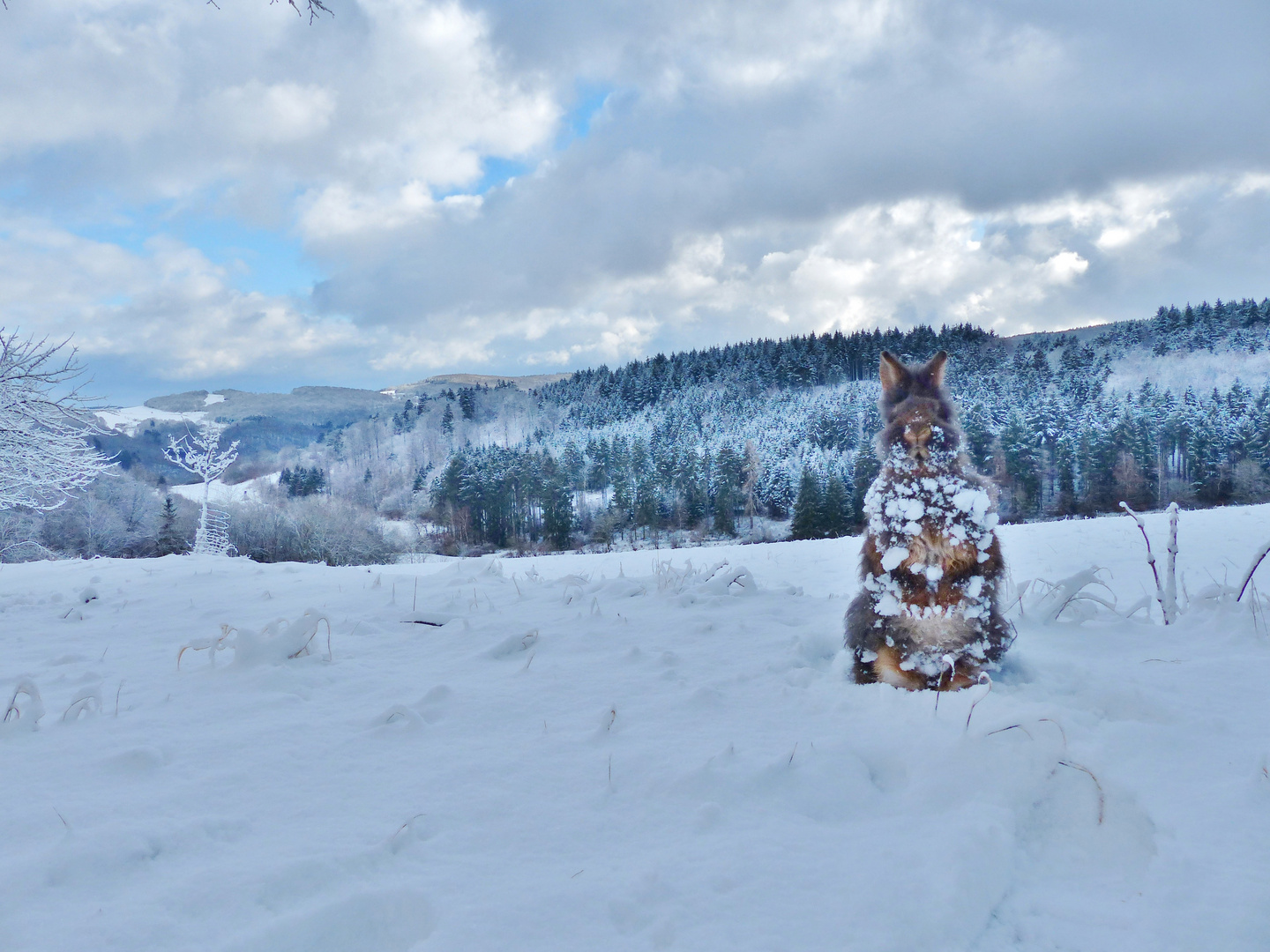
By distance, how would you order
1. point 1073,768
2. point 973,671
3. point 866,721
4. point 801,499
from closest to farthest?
point 1073,768
point 866,721
point 973,671
point 801,499

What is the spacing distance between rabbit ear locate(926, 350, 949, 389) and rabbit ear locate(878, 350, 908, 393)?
113 millimetres

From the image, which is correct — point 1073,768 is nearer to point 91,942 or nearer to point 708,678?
point 708,678

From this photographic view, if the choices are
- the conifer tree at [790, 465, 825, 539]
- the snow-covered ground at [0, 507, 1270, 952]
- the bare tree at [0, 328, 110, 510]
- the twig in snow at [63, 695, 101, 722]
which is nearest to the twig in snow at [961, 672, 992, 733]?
the snow-covered ground at [0, 507, 1270, 952]

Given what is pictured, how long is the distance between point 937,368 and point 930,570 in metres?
1.08

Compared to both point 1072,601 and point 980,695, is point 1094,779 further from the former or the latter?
point 1072,601

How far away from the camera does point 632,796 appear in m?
1.89

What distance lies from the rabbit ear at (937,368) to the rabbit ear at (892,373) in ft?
0.37

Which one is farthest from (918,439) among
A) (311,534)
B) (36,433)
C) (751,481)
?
(751,481)

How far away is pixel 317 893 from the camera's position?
1.44 m

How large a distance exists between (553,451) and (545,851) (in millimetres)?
74247

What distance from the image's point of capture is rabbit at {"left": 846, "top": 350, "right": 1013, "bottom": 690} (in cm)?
270

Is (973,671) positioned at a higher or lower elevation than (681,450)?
lower

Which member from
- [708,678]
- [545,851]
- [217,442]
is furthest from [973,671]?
[217,442]

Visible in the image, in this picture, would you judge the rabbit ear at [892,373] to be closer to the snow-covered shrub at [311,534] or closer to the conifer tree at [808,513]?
the conifer tree at [808,513]
